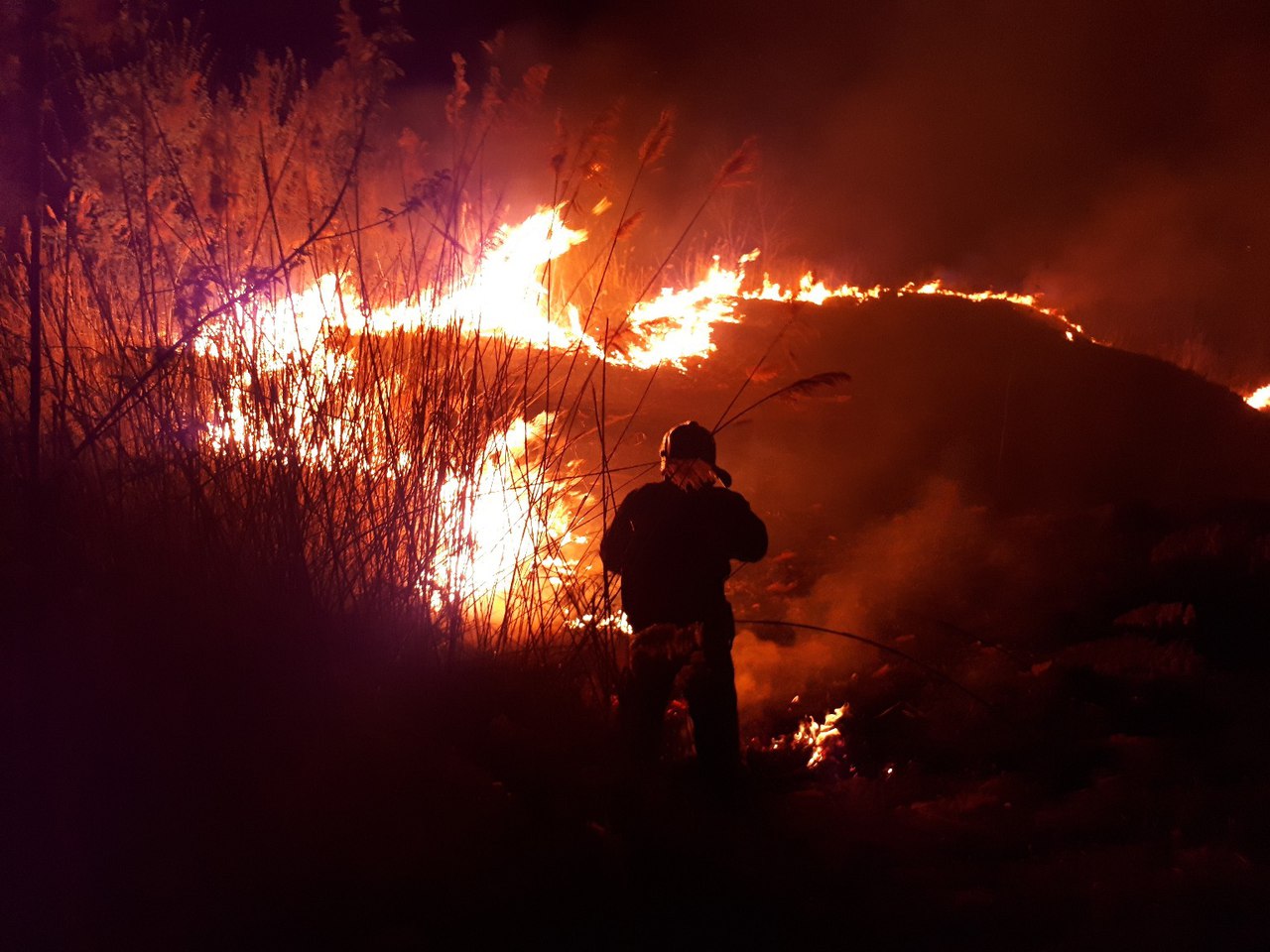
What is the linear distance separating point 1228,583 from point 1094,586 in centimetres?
86

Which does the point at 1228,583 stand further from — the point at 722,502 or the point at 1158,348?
the point at 1158,348

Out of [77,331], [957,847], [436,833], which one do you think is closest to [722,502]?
[957,847]

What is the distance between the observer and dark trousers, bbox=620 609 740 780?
14.6 feet

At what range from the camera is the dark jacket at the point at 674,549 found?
462 centimetres

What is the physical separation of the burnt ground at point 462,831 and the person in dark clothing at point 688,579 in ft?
1.12

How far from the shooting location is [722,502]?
473 cm

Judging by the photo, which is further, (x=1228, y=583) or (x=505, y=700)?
(x=1228, y=583)

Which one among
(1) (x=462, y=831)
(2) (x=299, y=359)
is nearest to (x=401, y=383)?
(2) (x=299, y=359)

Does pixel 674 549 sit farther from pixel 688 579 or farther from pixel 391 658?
pixel 391 658

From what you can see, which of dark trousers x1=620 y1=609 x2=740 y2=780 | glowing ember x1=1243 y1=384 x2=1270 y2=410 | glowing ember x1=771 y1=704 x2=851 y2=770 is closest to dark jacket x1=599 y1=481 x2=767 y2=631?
dark trousers x1=620 y1=609 x2=740 y2=780

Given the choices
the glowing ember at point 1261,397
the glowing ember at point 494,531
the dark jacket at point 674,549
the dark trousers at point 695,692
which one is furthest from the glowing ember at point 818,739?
the glowing ember at point 1261,397

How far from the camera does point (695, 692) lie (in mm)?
4668

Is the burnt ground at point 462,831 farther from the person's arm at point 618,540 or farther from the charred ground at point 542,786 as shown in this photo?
the person's arm at point 618,540

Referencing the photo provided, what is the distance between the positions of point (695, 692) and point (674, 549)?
Result: 70 centimetres
